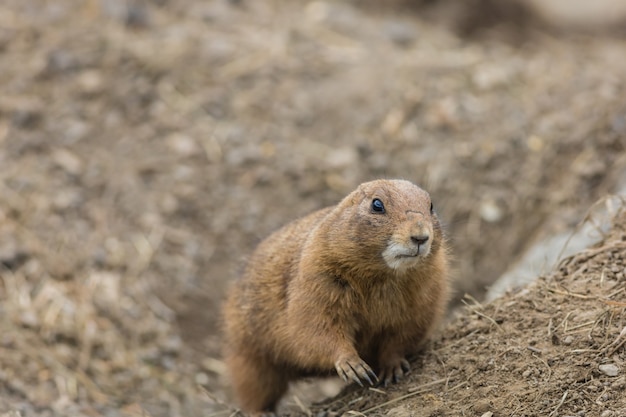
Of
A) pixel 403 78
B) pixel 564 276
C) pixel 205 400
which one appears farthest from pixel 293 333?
pixel 403 78

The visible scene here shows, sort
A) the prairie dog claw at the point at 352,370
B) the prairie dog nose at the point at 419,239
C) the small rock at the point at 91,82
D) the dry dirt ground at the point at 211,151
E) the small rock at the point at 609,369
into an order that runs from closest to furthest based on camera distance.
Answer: the small rock at the point at 609,369 < the prairie dog nose at the point at 419,239 < the prairie dog claw at the point at 352,370 < the dry dirt ground at the point at 211,151 < the small rock at the point at 91,82

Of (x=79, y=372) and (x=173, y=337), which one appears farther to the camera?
(x=173, y=337)

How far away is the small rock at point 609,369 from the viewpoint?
16.3 ft

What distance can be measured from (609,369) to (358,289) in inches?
60.5

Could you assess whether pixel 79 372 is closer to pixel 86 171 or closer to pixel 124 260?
pixel 124 260

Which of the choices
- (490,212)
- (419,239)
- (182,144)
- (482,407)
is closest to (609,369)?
(482,407)

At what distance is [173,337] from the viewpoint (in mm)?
8453

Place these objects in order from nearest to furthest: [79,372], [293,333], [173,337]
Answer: [293,333] → [79,372] → [173,337]

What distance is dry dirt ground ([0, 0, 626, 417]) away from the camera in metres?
8.14

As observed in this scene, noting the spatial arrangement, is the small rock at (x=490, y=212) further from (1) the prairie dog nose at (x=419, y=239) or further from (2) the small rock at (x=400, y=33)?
(1) the prairie dog nose at (x=419, y=239)

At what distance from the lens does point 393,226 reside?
5266 millimetres

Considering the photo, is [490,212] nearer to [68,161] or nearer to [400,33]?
[400,33]

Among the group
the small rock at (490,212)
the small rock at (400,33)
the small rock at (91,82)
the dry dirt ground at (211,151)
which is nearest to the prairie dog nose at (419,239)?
the dry dirt ground at (211,151)

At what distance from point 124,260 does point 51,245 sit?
71cm
